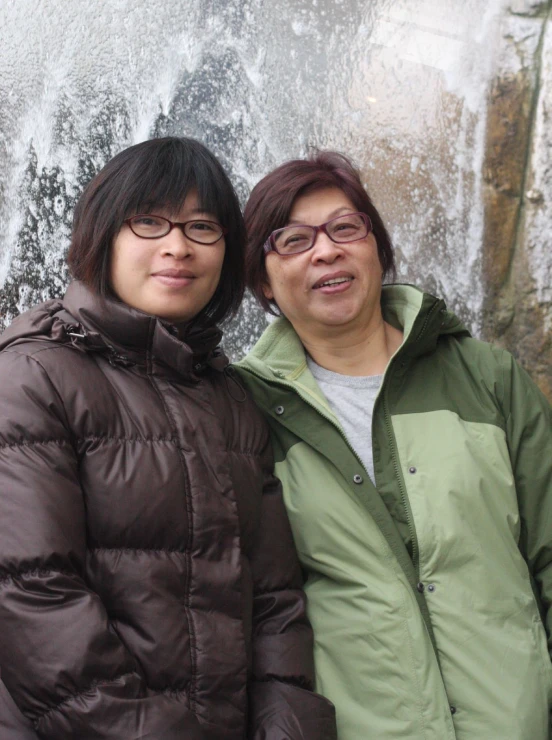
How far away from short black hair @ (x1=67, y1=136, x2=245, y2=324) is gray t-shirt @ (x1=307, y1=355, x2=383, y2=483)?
62 cm

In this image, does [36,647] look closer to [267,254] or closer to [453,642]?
[453,642]

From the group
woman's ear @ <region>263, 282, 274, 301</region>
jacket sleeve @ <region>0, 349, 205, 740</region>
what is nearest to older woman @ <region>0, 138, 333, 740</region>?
jacket sleeve @ <region>0, 349, 205, 740</region>

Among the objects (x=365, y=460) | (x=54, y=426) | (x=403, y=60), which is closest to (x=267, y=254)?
(x=365, y=460)

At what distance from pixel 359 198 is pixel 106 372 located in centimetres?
115

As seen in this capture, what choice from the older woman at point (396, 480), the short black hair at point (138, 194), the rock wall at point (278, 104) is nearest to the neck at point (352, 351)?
the older woman at point (396, 480)

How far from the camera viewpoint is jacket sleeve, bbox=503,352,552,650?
2.56 meters

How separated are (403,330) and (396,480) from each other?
2.06 feet

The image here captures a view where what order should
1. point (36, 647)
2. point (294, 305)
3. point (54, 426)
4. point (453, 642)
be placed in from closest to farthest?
point (36, 647) → point (54, 426) → point (453, 642) → point (294, 305)

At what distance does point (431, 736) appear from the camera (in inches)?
88.4

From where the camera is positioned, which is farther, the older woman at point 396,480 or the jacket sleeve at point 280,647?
the older woman at point 396,480

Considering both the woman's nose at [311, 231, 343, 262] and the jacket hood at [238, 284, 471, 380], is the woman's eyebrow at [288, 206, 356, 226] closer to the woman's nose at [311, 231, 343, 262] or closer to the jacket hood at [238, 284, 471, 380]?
the woman's nose at [311, 231, 343, 262]

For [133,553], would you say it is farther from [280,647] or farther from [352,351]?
[352,351]

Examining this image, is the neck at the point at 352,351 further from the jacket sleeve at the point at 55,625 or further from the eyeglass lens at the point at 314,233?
the jacket sleeve at the point at 55,625

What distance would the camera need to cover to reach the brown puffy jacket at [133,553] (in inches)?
71.2
